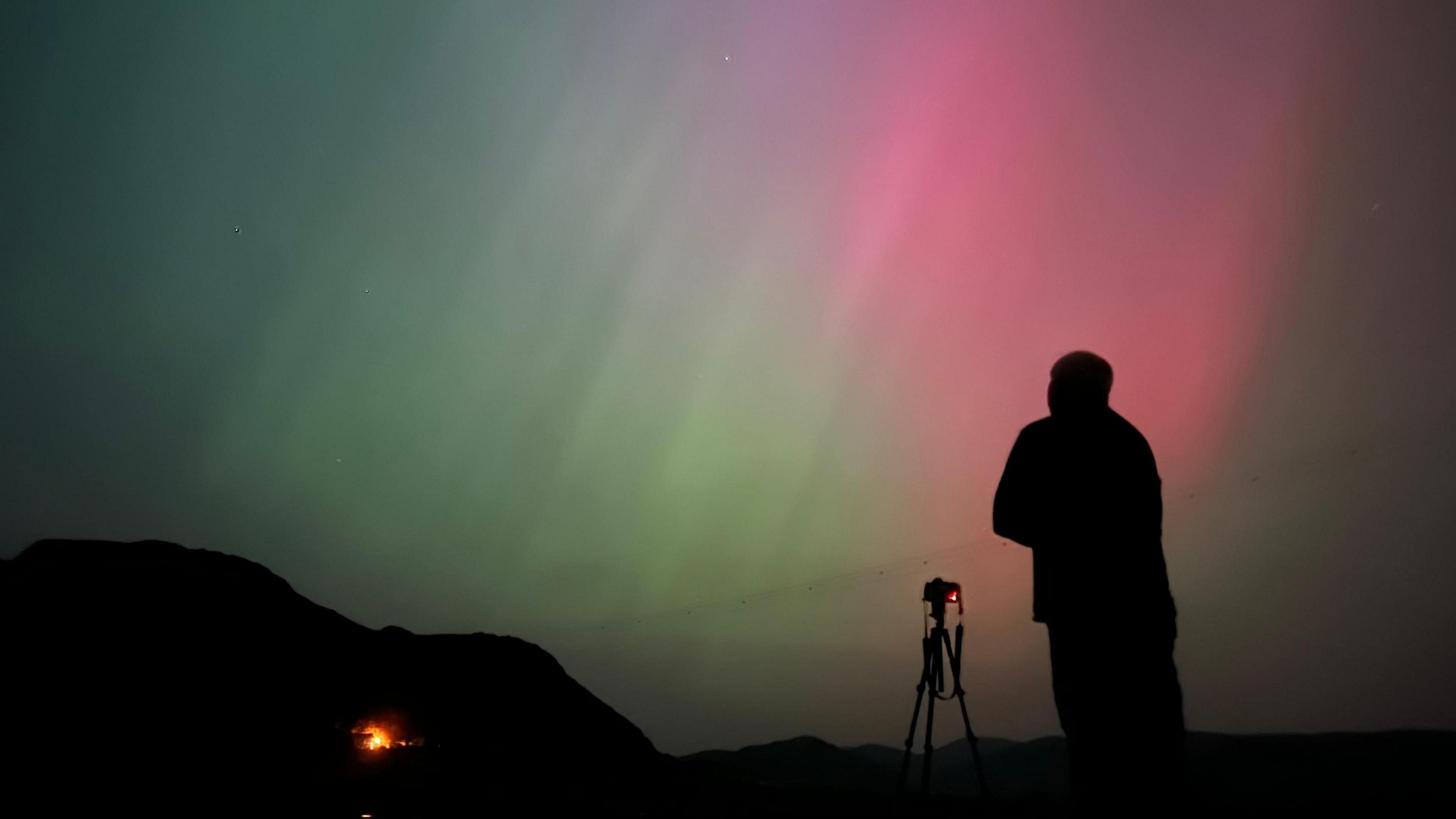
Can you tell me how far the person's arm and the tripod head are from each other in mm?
3115

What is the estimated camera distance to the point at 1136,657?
3.36 meters

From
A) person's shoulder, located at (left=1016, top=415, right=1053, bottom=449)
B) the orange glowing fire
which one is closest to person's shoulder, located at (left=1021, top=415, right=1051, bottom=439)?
person's shoulder, located at (left=1016, top=415, right=1053, bottom=449)

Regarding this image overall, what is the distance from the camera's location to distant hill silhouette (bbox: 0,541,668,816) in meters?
3.76

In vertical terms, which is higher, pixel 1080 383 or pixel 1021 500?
pixel 1080 383

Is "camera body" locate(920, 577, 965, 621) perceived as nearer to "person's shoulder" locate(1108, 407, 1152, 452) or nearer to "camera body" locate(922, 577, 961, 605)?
"camera body" locate(922, 577, 961, 605)

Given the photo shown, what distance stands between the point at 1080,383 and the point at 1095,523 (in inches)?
23.1

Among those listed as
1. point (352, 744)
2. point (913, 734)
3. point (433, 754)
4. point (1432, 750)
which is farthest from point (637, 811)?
point (1432, 750)

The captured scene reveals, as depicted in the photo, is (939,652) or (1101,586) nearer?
(1101,586)

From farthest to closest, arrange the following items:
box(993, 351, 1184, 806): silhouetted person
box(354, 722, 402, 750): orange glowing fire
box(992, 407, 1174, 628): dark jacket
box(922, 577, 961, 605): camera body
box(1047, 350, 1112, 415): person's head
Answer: box(354, 722, 402, 750): orange glowing fire
box(922, 577, 961, 605): camera body
box(1047, 350, 1112, 415): person's head
box(992, 407, 1174, 628): dark jacket
box(993, 351, 1184, 806): silhouetted person

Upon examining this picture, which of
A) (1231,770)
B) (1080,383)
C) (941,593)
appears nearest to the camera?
(1080,383)

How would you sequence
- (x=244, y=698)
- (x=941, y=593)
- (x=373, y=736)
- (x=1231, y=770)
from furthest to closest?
1. (x=1231, y=770)
2. (x=244, y=698)
3. (x=373, y=736)
4. (x=941, y=593)

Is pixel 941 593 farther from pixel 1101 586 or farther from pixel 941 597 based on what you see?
pixel 1101 586

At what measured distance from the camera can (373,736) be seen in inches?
632

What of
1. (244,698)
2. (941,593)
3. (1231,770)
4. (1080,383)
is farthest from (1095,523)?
(1231,770)
